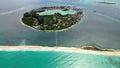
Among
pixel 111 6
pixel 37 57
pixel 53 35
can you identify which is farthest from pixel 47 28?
pixel 111 6

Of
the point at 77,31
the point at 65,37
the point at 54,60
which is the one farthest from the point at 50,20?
the point at 54,60

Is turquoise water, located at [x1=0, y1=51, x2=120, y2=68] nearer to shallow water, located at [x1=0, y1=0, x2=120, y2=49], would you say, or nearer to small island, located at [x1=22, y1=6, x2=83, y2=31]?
shallow water, located at [x1=0, y1=0, x2=120, y2=49]

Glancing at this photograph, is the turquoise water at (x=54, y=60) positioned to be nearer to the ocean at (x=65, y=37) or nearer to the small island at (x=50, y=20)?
the ocean at (x=65, y=37)

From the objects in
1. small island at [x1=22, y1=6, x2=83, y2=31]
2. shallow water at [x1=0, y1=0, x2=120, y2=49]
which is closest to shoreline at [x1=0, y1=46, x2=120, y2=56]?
shallow water at [x1=0, y1=0, x2=120, y2=49]

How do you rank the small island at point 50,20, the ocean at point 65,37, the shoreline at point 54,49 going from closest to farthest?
the ocean at point 65,37 → the shoreline at point 54,49 → the small island at point 50,20

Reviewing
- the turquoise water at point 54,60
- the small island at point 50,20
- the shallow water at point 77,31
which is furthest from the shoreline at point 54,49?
the small island at point 50,20

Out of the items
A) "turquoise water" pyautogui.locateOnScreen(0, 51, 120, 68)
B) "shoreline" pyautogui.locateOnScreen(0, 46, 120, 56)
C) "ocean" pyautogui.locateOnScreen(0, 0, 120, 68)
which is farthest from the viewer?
"shoreline" pyautogui.locateOnScreen(0, 46, 120, 56)

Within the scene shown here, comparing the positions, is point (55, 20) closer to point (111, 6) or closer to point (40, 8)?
point (40, 8)
